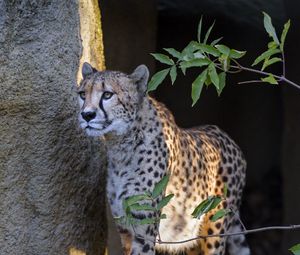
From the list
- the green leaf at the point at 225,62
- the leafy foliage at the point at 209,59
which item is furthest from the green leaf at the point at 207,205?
the green leaf at the point at 225,62

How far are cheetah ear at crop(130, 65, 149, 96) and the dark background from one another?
1963mm

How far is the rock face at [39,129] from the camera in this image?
199 inches

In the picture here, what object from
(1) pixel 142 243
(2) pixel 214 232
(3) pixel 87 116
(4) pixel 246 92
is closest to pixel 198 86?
(3) pixel 87 116

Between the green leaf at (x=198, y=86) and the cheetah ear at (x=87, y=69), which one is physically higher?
the green leaf at (x=198, y=86)

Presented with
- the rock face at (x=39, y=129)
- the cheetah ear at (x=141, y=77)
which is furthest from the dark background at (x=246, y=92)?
the rock face at (x=39, y=129)

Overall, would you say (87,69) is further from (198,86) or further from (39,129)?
(198,86)

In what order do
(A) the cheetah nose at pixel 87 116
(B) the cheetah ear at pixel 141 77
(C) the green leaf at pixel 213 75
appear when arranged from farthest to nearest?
1. (B) the cheetah ear at pixel 141 77
2. (A) the cheetah nose at pixel 87 116
3. (C) the green leaf at pixel 213 75

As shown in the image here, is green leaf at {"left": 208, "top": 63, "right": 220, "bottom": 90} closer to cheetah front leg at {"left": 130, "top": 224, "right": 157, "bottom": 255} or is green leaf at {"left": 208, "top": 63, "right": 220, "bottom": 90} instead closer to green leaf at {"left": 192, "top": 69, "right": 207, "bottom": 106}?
green leaf at {"left": 192, "top": 69, "right": 207, "bottom": 106}

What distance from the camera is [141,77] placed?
5.36 meters

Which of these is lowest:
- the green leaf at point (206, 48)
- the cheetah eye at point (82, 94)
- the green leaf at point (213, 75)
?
the cheetah eye at point (82, 94)

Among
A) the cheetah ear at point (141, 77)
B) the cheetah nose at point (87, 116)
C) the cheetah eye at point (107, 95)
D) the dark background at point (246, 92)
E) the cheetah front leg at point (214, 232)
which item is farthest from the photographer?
the dark background at point (246, 92)

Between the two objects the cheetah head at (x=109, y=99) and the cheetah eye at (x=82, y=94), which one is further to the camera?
the cheetah eye at (x=82, y=94)

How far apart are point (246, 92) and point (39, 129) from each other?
4879 millimetres

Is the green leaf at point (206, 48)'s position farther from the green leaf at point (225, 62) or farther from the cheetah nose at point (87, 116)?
the cheetah nose at point (87, 116)
